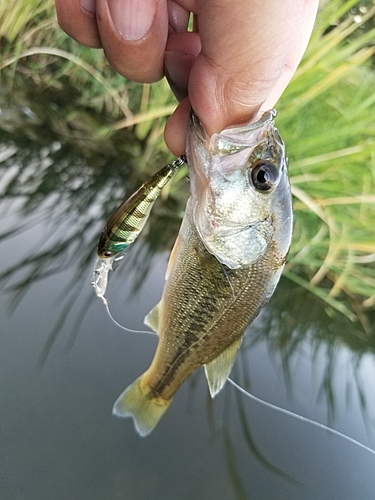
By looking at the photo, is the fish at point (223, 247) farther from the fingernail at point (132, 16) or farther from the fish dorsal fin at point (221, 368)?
the fingernail at point (132, 16)

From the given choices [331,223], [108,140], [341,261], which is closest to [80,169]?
Result: [108,140]

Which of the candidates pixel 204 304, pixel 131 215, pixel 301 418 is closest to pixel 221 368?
pixel 204 304

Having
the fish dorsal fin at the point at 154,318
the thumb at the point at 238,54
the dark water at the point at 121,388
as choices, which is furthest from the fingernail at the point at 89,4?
the dark water at the point at 121,388

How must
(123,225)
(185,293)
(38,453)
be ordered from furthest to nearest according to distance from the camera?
(38,453)
(185,293)
(123,225)

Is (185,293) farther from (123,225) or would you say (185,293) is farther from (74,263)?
(74,263)

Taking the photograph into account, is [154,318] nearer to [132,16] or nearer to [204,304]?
[204,304]
